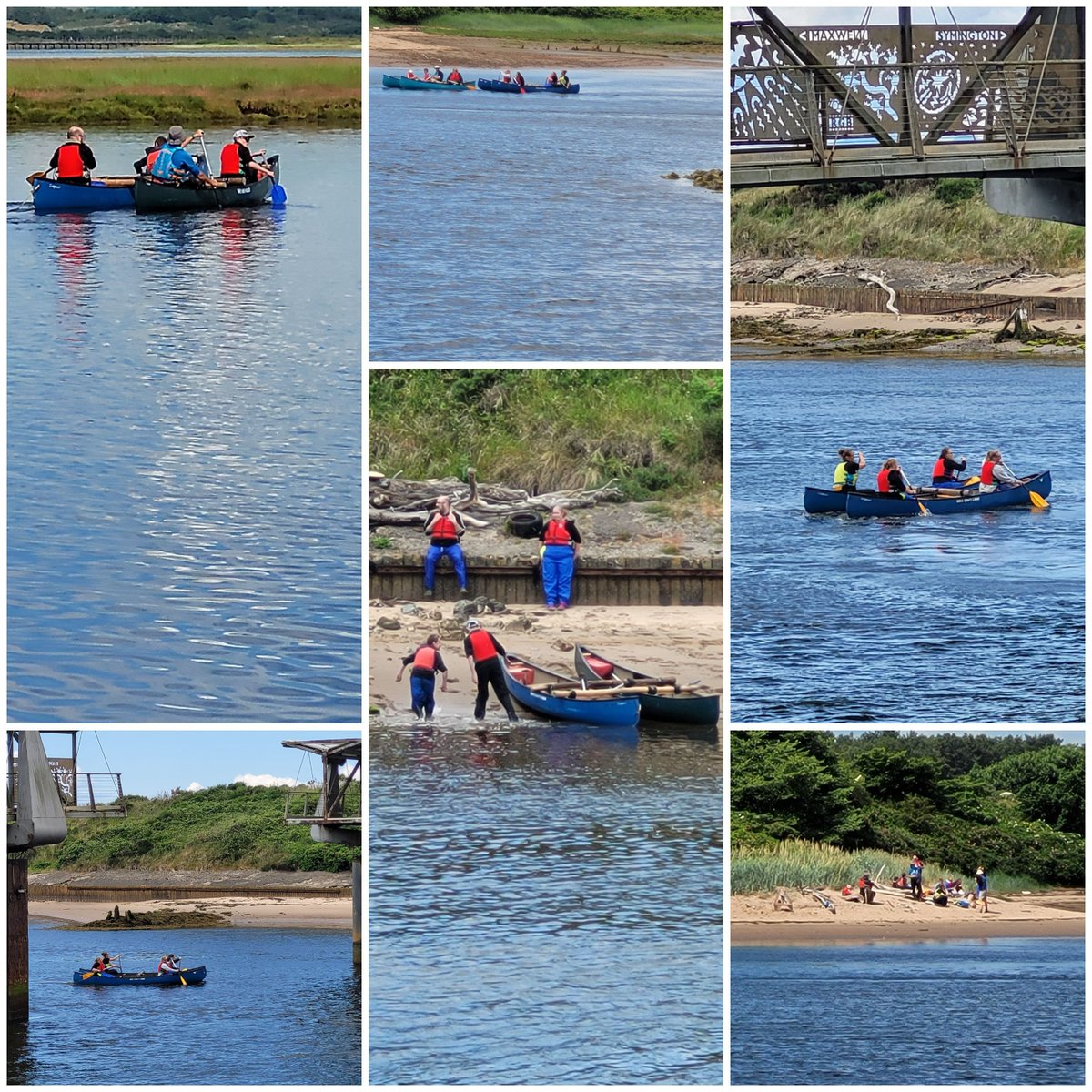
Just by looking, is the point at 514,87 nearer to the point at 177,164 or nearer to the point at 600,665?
the point at 177,164

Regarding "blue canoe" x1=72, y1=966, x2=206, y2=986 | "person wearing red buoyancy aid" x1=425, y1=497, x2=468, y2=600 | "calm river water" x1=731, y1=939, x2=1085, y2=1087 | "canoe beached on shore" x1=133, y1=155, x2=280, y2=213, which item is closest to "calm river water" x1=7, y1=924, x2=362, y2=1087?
"blue canoe" x1=72, y1=966, x2=206, y2=986

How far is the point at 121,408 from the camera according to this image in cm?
2042

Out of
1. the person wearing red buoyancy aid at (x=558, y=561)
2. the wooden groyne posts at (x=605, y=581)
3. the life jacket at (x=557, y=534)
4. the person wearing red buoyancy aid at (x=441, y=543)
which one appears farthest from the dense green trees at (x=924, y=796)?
the person wearing red buoyancy aid at (x=441, y=543)

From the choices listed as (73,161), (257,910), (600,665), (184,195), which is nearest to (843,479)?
(600,665)

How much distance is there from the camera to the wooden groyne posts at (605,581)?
20.2 m

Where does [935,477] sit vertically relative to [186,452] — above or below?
below

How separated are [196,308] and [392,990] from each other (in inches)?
320

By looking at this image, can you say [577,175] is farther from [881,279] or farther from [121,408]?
[881,279]

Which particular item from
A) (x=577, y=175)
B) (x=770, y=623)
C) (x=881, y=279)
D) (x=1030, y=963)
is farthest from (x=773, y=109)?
(x=881, y=279)

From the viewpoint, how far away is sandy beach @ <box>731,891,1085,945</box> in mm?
19688

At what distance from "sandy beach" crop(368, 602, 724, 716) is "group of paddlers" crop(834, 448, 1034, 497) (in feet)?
15.6

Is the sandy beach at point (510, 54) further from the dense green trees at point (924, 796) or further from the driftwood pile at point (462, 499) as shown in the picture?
the dense green trees at point (924, 796)

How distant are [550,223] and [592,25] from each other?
2114mm

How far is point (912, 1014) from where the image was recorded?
62.0 feet
